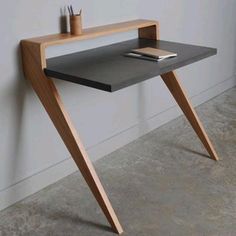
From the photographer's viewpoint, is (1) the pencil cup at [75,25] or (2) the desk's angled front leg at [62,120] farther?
(1) the pencil cup at [75,25]

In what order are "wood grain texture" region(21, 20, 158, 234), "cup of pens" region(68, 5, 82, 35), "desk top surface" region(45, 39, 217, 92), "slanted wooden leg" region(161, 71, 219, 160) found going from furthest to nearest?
"slanted wooden leg" region(161, 71, 219, 160) → "cup of pens" region(68, 5, 82, 35) → "wood grain texture" region(21, 20, 158, 234) → "desk top surface" region(45, 39, 217, 92)

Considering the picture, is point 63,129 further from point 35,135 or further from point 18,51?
point 18,51

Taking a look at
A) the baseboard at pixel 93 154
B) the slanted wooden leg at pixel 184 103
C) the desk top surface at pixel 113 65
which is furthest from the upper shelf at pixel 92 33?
the baseboard at pixel 93 154

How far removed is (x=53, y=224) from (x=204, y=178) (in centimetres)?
95

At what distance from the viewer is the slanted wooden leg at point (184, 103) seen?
2521 mm

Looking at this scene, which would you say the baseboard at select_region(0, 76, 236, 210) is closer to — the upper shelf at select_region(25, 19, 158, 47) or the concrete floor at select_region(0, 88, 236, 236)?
the concrete floor at select_region(0, 88, 236, 236)

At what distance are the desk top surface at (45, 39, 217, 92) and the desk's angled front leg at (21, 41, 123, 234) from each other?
69 millimetres

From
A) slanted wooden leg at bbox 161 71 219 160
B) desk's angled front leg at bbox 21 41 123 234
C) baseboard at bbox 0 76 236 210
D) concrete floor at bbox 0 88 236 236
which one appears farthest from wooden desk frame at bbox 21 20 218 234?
slanted wooden leg at bbox 161 71 219 160

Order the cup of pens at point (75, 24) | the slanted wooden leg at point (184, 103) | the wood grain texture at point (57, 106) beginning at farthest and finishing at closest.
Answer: the slanted wooden leg at point (184, 103), the cup of pens at point (75, 24), the wood grain texture at point (57, 106)

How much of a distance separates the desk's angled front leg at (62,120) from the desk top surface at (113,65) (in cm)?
7

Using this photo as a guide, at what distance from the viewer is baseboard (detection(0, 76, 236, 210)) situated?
2125 mm

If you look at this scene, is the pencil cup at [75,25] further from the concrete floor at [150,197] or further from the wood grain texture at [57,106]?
the concrete floor at [150,197]

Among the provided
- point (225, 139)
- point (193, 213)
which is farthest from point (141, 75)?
point (225, 139)

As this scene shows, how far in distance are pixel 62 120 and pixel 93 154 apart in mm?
663
